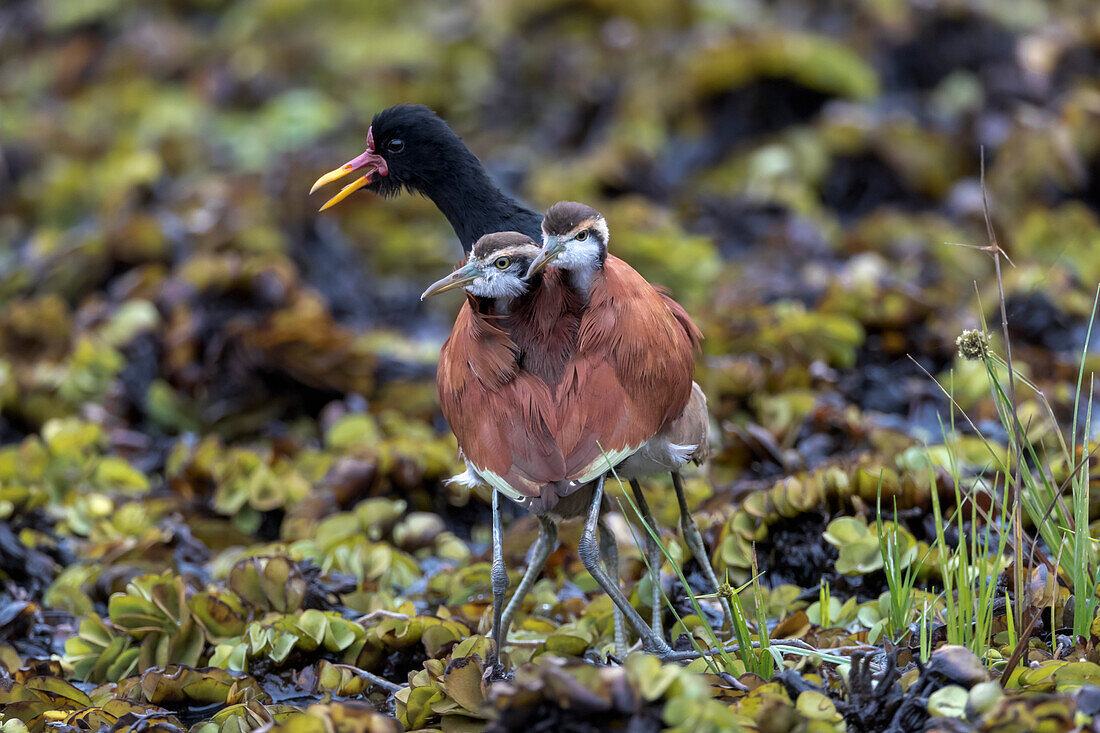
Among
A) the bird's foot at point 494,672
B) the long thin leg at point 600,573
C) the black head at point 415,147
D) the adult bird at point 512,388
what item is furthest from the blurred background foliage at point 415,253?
the black head at point 415,147

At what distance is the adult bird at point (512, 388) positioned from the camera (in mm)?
2664

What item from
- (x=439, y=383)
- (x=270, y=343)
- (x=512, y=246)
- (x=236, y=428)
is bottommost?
(x=236, y=428)

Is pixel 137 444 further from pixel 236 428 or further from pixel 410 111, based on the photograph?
pixel 410 111

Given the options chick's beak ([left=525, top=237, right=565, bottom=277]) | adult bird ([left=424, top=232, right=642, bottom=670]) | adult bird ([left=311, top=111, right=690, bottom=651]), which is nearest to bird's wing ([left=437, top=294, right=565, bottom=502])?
adult bird ([left=424, top=232, right=642, bottom=670])

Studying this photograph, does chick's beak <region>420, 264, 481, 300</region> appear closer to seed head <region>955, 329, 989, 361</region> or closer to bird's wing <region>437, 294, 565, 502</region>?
bird's wing <region>437, 294, 565, 502</region>

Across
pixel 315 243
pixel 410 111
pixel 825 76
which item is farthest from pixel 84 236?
pixel 825 76

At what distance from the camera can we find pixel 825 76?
311 inches

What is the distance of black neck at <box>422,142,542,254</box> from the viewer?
3893 mm

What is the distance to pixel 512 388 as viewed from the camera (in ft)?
9.10

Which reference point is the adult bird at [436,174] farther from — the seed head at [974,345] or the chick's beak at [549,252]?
the seed head at [974,345]

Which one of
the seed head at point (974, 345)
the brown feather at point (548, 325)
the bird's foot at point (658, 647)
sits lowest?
the bird's foot at point (658, 647)

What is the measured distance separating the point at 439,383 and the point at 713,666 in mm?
1101

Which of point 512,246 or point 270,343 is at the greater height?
point 512,246

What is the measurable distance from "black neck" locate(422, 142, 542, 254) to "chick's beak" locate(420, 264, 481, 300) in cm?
115
